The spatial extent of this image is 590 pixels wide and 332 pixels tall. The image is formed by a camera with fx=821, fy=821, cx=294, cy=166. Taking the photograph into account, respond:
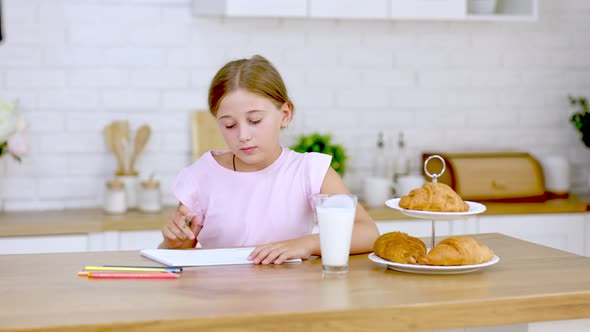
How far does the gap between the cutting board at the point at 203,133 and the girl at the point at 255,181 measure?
4.40ft

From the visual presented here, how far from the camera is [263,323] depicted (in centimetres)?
150

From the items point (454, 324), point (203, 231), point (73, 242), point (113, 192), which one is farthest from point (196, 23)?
point (454, 324)

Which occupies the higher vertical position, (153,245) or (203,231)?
(203,231)

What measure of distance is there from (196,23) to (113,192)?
0.90 meters

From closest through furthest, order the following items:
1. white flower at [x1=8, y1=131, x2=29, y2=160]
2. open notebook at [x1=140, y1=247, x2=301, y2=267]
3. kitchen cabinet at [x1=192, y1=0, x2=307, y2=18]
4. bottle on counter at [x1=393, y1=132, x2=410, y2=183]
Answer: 1. open notebook at [x1=140, y1=247, x2=301, y2=267]
2. white flower at [x1=8, y1=131, x2=29, y2=160]
3. kitchen cabinet at [x1=192, y1=0, x2=307, y2=18]
4. bottle on counter at [x1=393, y1=132, x2=410, y2=183]

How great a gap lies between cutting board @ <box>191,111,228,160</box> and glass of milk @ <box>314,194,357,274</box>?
2058mm

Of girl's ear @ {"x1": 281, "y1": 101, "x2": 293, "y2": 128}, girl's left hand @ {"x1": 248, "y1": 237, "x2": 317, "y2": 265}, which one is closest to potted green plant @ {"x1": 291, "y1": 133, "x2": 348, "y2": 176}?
girl's ear @ {"x1": 281, "y1": 101, "x2": 293, "y2": 128}

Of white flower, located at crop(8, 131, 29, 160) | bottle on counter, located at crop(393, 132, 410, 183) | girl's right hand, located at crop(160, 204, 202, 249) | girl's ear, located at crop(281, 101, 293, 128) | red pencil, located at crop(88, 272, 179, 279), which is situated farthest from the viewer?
bottle on counter, located at crop(393, 132, 410, 183)

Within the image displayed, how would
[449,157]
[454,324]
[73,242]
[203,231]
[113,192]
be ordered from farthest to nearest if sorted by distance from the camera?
[449,157] → [113,192] → [73,242] → [203,231] → [454,324]

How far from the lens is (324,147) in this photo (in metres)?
3.81

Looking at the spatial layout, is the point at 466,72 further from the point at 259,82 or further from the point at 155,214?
the point at 259,82

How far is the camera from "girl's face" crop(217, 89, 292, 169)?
2166 mm

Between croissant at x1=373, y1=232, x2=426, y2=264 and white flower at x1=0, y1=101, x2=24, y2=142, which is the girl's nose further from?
white flower at x1=0, y1=101, x2=24, y2=142


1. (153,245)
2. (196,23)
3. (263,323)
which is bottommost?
(153,245)
